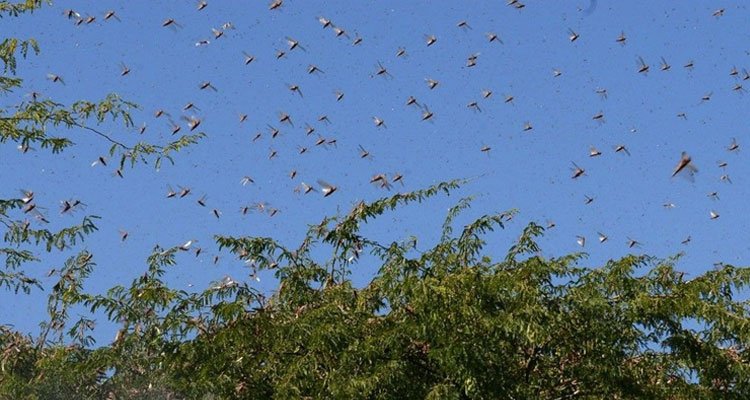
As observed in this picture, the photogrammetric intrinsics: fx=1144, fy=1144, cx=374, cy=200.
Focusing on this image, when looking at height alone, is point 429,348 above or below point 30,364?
below

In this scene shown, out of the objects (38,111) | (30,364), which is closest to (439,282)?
(38,111)

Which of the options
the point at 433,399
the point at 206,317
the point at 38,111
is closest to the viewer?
the point at 433,399

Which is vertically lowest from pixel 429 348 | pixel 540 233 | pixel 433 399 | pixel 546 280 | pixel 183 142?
pixel 433 399

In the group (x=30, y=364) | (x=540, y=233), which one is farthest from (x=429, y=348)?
(x=30, y=364)

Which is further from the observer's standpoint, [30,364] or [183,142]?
[30,364]

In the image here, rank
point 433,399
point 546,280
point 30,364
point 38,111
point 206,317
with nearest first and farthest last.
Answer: point 433,399 → point 546,280 → point 206,317 → point 38,111 → point 30,364

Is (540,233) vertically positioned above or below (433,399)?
above

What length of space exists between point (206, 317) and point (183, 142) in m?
3.12

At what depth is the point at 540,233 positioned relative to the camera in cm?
1443

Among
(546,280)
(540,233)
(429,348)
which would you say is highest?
(540,233)

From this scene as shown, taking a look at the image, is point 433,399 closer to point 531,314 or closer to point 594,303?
point 531,314

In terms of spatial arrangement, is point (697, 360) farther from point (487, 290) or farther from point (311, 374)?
point (311, 374)

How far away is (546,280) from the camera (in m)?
13.2

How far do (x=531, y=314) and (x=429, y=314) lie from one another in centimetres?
107
